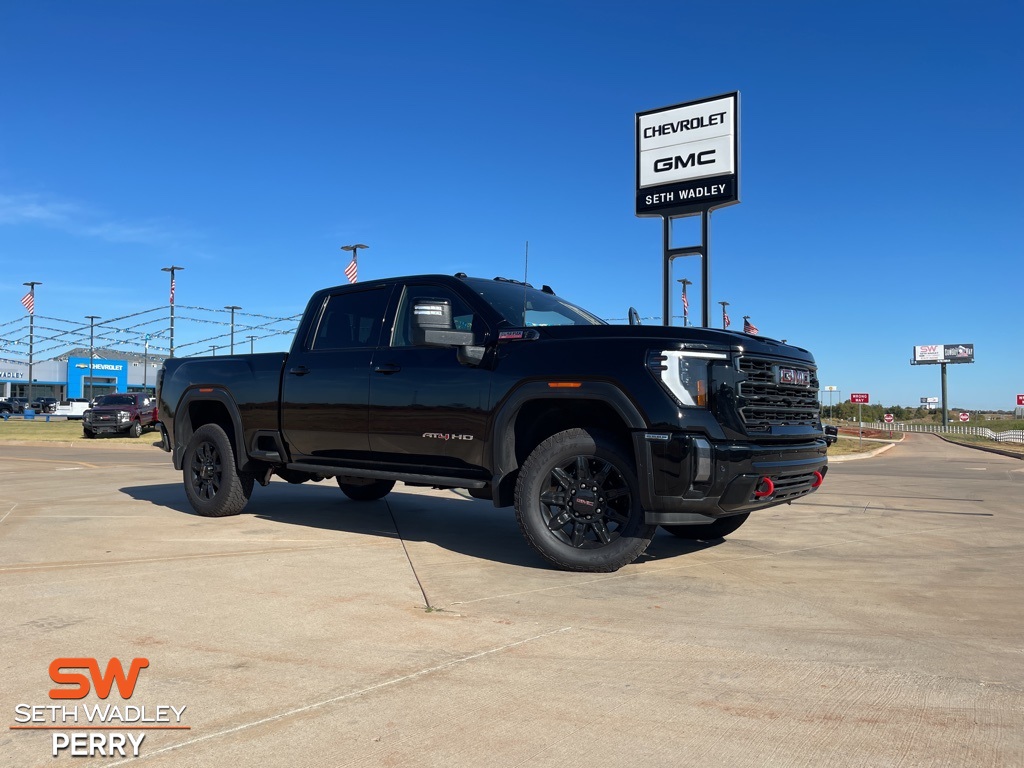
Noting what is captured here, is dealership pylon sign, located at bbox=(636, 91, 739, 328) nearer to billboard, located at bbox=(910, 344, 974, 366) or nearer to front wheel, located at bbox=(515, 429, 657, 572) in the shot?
front wheel, located at bbox=(515, 429, 657, 572)

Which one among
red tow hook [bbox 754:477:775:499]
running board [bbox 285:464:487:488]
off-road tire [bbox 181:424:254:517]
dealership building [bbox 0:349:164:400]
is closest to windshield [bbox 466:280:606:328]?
running board [bbox 285:464:487:488]

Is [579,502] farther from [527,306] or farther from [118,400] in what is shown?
[118,400]

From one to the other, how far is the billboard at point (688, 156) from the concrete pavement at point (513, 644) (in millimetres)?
10976

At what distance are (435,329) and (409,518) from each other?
300cm

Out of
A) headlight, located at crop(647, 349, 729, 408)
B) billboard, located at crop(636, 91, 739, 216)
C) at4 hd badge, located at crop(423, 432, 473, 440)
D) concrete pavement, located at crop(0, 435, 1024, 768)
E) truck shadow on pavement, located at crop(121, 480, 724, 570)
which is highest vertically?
billboard, located at crop(636, 91, 739, 216)

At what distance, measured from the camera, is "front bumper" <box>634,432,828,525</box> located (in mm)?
4859

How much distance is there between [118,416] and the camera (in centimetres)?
2734

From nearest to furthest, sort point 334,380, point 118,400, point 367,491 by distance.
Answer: point 334,380 → point 367,491 → point 118,400

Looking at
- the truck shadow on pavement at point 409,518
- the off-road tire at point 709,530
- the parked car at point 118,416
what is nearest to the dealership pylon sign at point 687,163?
the truck shadow on pavement at point 409,518

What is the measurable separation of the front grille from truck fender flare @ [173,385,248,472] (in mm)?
4646

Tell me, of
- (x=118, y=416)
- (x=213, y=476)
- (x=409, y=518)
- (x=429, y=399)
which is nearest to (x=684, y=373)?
(x=429, y=399)

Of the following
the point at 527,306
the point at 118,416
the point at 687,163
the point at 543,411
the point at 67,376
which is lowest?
the point at 118,416

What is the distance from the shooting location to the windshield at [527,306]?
6129 mm

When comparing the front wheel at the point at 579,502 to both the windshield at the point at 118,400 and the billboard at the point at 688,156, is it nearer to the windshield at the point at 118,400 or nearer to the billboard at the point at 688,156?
the billboard at the point at 688,156
